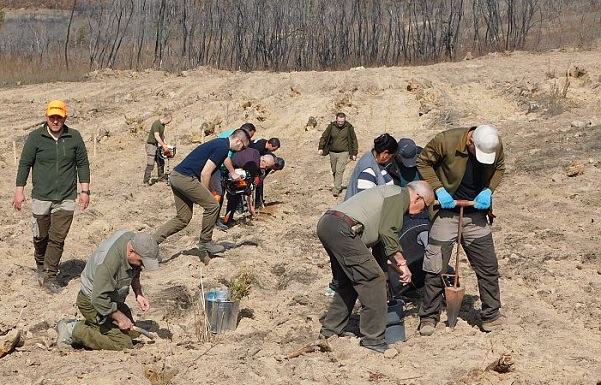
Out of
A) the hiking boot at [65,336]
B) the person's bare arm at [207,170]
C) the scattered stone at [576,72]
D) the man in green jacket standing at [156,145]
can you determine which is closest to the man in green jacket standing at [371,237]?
the hiking boot at [65,336]

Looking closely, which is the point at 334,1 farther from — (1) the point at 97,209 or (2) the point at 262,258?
(2) the point at 262,258

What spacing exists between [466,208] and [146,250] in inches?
100

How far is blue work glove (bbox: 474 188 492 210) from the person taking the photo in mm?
6379

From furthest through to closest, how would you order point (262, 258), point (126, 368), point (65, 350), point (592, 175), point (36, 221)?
point (592, 175) → point (262, 258) → point (36, 221) → point (65, 350) → point (126, 368)

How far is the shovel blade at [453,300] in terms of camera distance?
664 cm

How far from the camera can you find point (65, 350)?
639 centimetres

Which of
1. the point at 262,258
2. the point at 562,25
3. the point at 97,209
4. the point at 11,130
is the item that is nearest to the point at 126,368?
the point at 262,258

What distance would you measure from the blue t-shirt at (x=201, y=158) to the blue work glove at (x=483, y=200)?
3.48 meters

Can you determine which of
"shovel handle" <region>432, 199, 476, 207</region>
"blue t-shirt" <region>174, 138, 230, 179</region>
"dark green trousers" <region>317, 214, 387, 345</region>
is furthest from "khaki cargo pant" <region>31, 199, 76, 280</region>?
"shovel handle" <region>432, 199, 476, 207</region>

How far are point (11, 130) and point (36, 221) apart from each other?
14817 mm

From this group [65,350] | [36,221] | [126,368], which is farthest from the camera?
[36,221]

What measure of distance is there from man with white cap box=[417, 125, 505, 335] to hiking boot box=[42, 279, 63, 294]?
149 inches

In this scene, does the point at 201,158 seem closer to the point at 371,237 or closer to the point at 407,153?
→ the point at 407,153

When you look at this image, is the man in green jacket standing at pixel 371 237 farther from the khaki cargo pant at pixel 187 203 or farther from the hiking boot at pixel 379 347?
the khaki cargo pant at pixel 187 203
